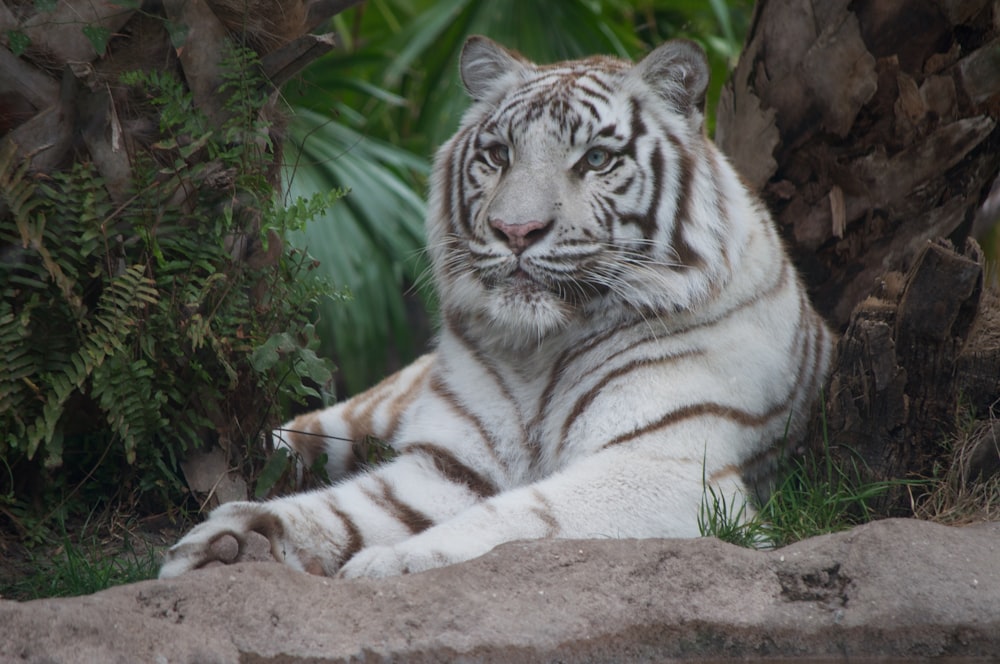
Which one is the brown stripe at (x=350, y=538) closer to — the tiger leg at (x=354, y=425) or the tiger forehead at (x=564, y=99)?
the tiger leg at (x=354, y=425)

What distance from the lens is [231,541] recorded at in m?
2.91

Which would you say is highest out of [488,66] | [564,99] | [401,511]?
[488,66]

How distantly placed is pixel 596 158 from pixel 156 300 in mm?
1438

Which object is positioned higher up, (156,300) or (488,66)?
(488,66)

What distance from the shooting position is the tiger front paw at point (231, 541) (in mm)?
2867

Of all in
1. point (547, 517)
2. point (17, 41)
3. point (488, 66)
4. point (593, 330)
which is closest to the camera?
point (17, 41)

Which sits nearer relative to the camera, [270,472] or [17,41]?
[17,41]

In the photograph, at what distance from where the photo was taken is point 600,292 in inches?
137

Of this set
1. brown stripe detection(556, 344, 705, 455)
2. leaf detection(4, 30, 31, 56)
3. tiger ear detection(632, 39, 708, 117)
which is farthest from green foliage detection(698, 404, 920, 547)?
leaf detection(4, 30, 31, 56)

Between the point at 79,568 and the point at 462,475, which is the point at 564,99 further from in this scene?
the point at 79,568

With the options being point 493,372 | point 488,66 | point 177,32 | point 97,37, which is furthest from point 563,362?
point 97,37

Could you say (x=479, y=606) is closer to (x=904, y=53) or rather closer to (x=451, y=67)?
(x=904, y=53)

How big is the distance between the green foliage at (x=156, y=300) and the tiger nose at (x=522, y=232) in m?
0.58

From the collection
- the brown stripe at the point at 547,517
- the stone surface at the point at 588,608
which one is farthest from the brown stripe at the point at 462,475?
the stone surface at the point at 588,608
